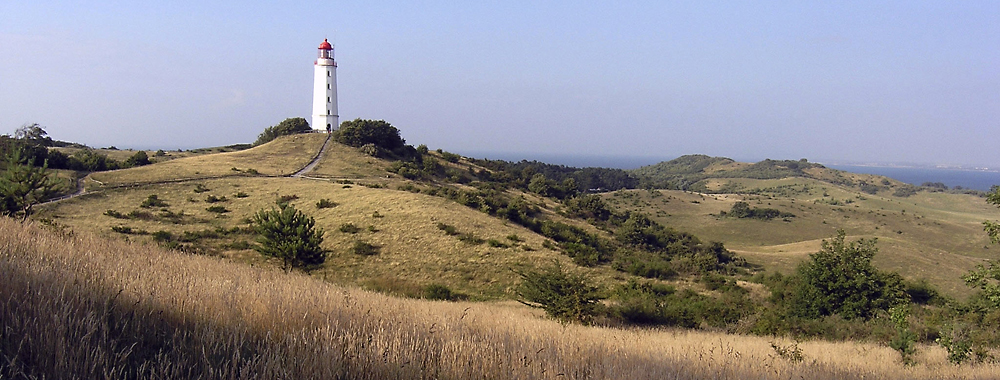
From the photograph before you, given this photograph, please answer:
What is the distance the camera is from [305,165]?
152 feet

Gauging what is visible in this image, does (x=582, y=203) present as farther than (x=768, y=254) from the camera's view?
Yes

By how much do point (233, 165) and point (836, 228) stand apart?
64.3 metres

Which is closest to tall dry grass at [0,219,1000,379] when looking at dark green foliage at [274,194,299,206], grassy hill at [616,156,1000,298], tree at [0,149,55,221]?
tree at [0,149,55,221]

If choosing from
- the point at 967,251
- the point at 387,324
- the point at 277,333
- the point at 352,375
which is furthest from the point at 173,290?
the point at 967,251

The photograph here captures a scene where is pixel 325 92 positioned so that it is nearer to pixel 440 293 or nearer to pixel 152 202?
pixel 152 202

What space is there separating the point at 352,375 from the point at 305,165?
46444 mm

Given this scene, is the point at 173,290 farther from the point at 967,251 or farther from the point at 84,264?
the point at 967,251

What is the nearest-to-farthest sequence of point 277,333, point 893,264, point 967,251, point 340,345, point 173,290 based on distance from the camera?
point 340,345 → point 277,333 → point 173,290 → point 893,264 → point 967,251

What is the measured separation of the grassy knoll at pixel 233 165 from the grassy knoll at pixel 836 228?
39152 mm

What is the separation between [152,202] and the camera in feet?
97.0

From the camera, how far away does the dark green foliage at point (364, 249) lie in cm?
2425

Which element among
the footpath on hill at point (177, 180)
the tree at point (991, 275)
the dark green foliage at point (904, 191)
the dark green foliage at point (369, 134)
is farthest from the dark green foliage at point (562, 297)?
the dark green foliage at point (904, 191)

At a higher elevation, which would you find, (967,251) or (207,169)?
(207,169)

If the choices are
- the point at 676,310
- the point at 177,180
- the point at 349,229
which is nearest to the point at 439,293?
the point at 676,310
